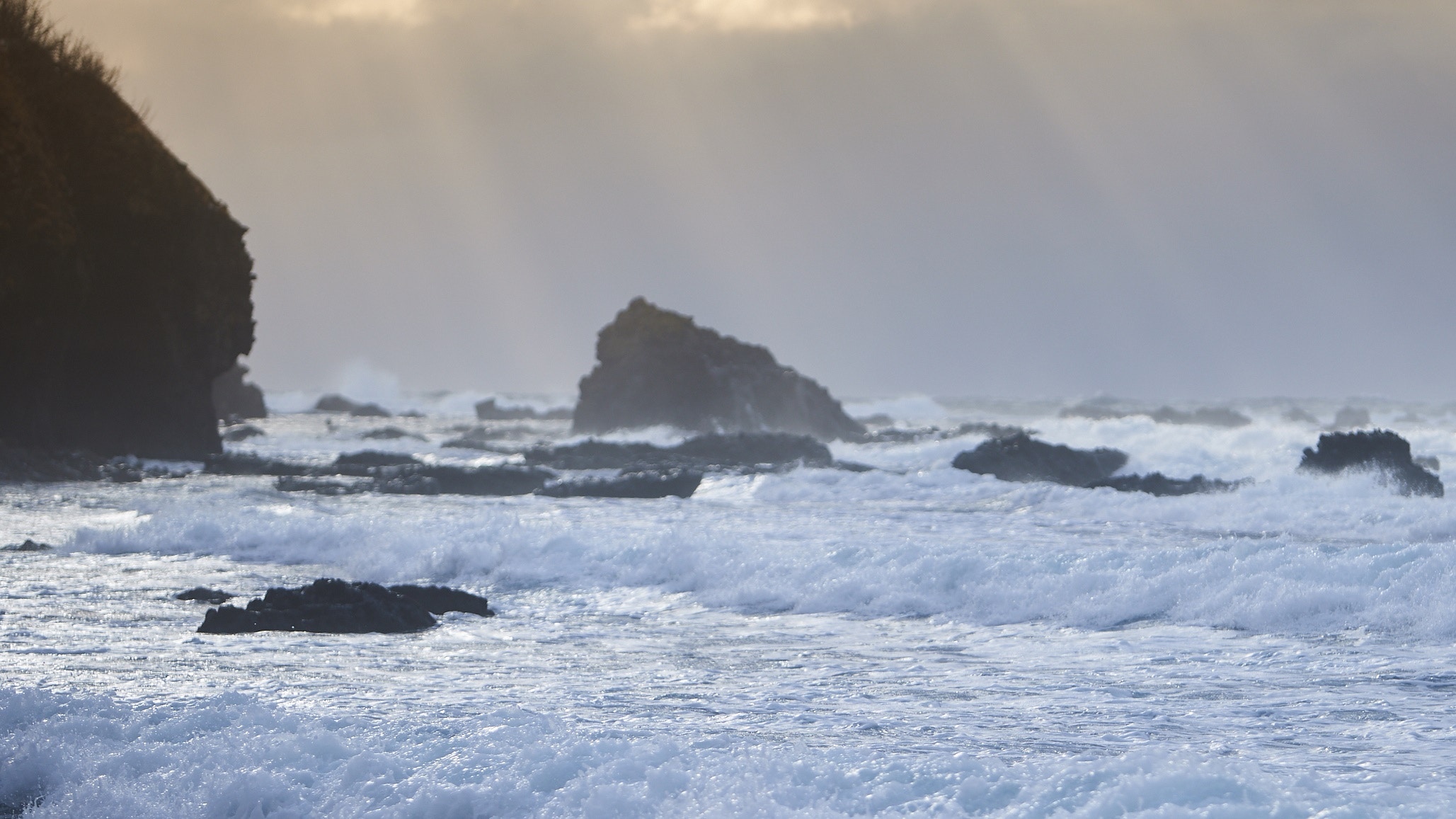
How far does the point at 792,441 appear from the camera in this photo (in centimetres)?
3083

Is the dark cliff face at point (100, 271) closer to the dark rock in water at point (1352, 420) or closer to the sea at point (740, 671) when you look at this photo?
the sea at point (740, 671)

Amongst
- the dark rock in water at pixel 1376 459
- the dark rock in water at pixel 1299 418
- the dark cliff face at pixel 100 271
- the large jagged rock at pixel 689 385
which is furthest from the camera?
the dark rock in water at pixel 1299 418

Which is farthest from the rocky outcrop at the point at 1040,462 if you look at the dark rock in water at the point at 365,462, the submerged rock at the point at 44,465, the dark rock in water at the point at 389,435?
the dark rock in water at the point at 389,435

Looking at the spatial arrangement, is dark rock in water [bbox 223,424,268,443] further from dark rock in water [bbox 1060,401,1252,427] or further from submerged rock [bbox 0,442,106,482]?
dark rock in water [bbox 1060,401,1252,427]

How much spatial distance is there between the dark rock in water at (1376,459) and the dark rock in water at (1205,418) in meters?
38.7

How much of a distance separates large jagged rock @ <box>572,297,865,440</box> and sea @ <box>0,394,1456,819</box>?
27.9 metres

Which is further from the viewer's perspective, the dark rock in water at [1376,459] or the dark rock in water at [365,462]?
the dark rock in water at [365,462]

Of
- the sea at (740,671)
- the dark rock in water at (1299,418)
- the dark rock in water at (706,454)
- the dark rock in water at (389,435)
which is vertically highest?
the dark rock in water at (1299,418)

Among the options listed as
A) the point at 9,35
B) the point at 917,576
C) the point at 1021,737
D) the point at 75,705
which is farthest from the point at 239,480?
the point at 1021,737

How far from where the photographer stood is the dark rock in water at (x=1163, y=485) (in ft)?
68.8

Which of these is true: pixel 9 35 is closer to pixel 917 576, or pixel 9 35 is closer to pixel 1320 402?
pixel 917 576

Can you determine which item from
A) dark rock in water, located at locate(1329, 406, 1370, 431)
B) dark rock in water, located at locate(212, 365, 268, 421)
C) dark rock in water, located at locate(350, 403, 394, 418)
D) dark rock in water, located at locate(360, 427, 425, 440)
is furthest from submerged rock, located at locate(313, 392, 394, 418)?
dark rock in water, located at locate(1329, 406, 1370, 431)

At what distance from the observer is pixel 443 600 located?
10.6 meters

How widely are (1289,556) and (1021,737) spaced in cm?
584
